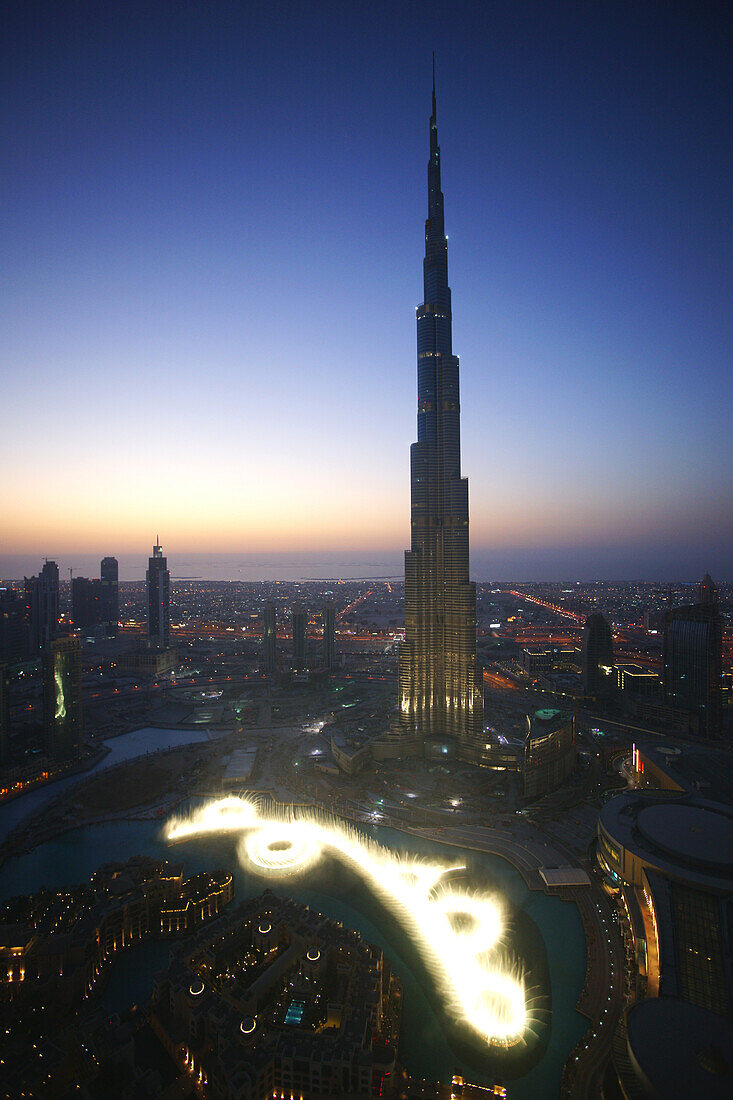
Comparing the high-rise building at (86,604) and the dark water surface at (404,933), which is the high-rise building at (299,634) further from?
the high-rise building at (86,604)

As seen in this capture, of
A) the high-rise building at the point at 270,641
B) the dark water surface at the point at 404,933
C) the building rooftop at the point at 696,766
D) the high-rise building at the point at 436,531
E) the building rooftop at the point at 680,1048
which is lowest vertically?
the dark water surface at the point at 404,933

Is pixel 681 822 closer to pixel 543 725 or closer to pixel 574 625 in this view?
pixel 543 725

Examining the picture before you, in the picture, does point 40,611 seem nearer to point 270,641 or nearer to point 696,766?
point 270,641

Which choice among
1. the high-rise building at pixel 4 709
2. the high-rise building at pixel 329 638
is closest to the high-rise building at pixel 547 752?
the high-rise building at pixel 4 709

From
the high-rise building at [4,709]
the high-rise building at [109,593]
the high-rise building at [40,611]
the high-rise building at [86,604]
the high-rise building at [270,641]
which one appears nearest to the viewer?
the high-rise building at [4,709]

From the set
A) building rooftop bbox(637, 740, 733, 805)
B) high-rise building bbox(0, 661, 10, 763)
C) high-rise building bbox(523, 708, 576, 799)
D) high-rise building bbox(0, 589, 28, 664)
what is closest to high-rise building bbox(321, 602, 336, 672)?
high-rise building bbox(523, 708, 576, 799)

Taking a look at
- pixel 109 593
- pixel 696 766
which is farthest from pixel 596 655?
pixel 109 593

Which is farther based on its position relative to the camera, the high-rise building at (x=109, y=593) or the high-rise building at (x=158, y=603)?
the high-rise building at (x=109, y=593)

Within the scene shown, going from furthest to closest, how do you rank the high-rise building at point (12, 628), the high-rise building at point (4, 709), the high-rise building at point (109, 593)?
the high-rise building at point (109, 593)
the high-rise building at point (12, 628)
the high-rise building at point (4, 709)
